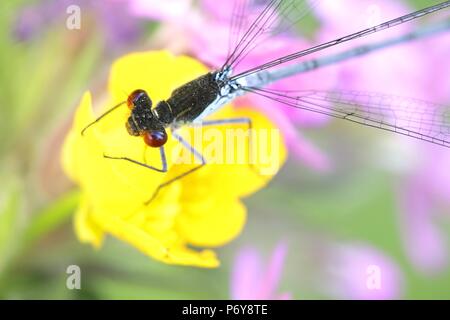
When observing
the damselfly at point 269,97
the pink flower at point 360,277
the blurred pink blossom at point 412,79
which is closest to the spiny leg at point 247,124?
the damselfly at point 269,97

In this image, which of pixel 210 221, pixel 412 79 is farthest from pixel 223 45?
pixel 412 79

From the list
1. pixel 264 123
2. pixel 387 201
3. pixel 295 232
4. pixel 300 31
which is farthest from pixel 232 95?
pixel 387 201

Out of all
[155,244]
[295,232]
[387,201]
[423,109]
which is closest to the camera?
[155,244]

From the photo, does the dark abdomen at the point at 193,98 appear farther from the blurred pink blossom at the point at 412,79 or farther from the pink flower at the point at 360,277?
the pink flower at the point at 360,277

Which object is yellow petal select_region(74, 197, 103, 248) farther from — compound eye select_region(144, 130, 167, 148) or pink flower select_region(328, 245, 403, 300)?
pink flower select_region(328, 245, 403, 300)

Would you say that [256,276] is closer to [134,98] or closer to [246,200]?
[246,200]
